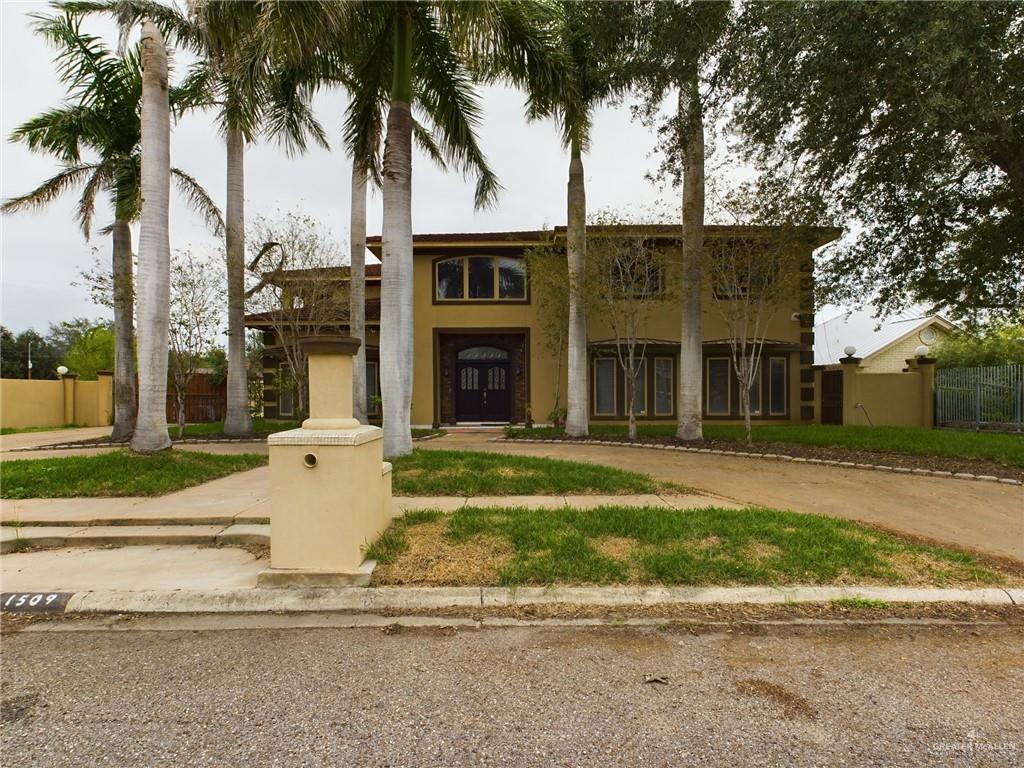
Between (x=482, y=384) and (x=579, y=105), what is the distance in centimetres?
1034

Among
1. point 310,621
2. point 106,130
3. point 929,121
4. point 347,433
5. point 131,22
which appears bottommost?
point 310,621

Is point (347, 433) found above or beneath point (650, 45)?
beneath

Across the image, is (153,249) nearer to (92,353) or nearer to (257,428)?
(257,428)

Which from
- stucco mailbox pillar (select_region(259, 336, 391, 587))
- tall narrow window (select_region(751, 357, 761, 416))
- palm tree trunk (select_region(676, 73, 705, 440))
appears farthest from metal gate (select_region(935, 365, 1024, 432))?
stucco mailbox pillar (select_region(259, 336, 391, 587))

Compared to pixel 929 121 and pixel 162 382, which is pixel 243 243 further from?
pixel 929 121

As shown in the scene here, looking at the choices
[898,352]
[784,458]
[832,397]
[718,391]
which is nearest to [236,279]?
[784,458]

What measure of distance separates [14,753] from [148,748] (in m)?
0.59

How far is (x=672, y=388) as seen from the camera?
18.3 m

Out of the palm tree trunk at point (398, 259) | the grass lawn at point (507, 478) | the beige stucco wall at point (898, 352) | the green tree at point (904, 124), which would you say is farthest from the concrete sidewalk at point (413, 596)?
the beige stucco wall at point (898, 352)

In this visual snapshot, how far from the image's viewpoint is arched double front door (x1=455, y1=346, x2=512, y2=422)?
19.0 meters

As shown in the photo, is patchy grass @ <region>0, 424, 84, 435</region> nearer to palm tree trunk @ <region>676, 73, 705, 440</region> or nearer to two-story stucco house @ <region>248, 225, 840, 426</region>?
two-story stucco house @ <region>248, 225, 840, 426</region>

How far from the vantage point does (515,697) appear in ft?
9.56

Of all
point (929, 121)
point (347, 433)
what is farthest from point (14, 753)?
point (929, 121)

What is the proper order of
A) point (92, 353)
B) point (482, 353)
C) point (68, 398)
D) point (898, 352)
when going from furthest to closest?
point (92, 353) < point (898, 352) < point (68, 398) < point (482, 353)
